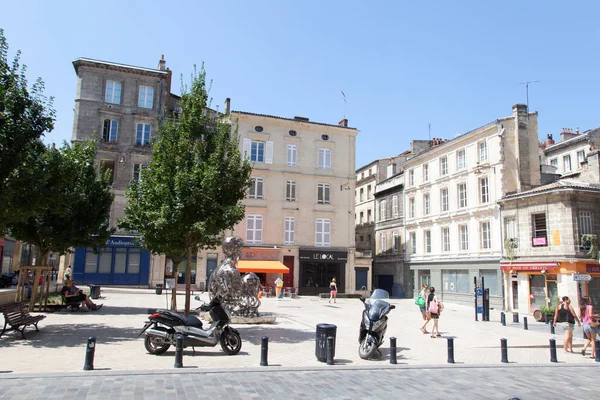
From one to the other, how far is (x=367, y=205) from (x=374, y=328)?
32447mm

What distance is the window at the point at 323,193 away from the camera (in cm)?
3381

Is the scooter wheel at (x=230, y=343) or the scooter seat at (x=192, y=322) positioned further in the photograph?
the scooter wheel at (x=230, y=343)

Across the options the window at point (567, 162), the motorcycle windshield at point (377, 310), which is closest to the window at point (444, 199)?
the window at point (567, 162)

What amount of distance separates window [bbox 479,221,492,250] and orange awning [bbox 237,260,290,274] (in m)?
12.4

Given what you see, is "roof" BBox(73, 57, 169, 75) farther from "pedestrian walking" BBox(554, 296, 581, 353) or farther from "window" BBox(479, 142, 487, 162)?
"pedestrian walking" BBox(554, 296, 581, 353)

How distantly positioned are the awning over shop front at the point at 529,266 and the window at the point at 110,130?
86.0 ft

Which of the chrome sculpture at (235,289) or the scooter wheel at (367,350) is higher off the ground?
the chrome sculpture at (235,289)

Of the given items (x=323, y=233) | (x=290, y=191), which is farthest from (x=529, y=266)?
(x=290, y=191)

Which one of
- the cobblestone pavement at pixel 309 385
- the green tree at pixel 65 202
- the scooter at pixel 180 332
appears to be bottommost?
the cobblestone pavement at pixel 309 385

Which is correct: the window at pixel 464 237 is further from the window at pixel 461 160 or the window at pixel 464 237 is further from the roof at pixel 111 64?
the roof at pixel 111 64

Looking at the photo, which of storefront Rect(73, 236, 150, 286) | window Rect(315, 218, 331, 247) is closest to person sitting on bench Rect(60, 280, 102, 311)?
storefront Rect(73, 236, 150, 286)

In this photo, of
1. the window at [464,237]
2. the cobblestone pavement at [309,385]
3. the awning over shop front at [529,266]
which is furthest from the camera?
the window at [464,237]

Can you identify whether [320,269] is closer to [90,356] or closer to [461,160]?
[461,160]

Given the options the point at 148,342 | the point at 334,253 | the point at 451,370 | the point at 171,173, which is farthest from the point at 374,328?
the point at 334,253
